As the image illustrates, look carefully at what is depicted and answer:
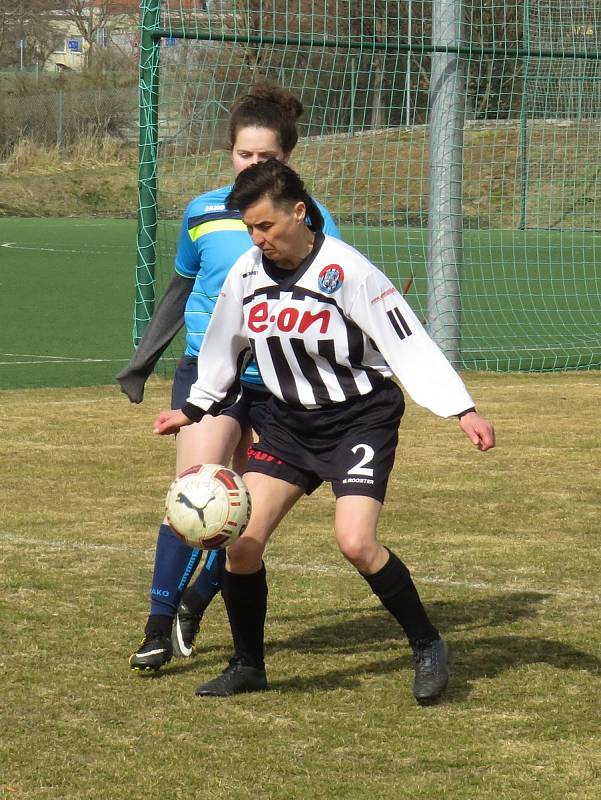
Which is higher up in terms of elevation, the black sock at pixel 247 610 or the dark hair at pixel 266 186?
the dark hair at pixel 266 186

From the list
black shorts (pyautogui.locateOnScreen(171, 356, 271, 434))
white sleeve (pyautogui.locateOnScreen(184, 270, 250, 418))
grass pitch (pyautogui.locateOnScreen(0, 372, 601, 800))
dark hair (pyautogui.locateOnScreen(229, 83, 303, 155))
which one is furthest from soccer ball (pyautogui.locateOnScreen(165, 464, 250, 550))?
dark hair (pyautogui.locateOnScreen(229, 83, 303, 155))

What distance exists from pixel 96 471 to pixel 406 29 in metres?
8.34

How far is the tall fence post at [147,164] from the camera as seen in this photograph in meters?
13.3

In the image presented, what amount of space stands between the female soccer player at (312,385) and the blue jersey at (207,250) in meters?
0.44

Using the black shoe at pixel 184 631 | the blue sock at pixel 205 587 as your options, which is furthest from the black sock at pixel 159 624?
the blue sock at pixel 205 587

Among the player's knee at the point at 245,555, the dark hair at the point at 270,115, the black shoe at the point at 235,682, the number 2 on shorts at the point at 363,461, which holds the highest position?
the dark hair at the point at 270,115

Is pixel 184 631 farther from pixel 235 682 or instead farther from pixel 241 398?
pixel 241 398

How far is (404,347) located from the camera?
16.5ft

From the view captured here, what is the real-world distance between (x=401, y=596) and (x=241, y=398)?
985mm

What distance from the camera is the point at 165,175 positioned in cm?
1421

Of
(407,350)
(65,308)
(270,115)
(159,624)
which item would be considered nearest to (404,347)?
(407,350)

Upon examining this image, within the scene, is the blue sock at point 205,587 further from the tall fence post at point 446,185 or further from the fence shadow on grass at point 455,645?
the tall fence post at point 446,185

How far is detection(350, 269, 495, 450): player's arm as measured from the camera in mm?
5004

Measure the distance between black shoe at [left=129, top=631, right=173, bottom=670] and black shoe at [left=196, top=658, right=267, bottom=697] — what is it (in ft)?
0.89
